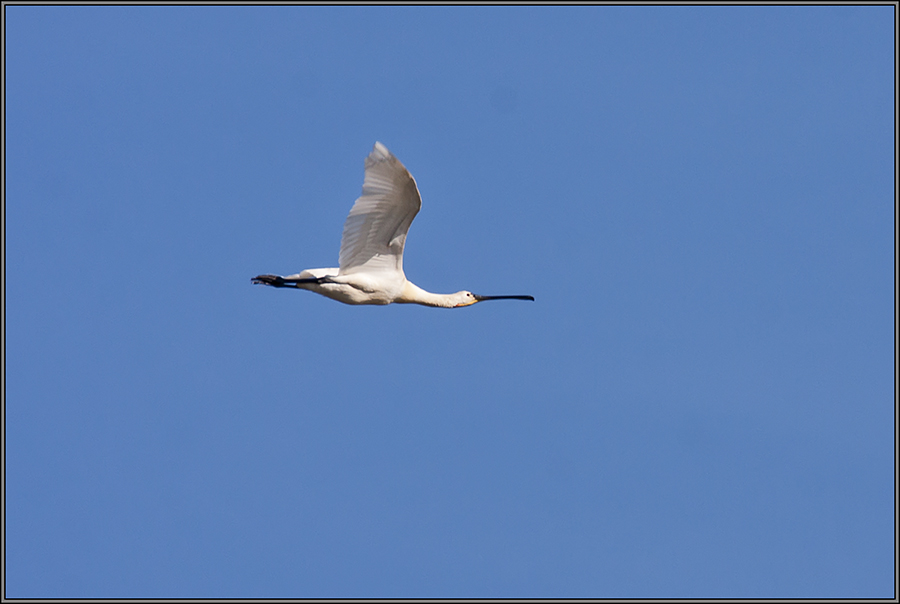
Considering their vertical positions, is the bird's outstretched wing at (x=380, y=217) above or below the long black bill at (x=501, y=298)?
below

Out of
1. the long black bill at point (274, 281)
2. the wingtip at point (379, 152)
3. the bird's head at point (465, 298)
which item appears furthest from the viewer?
the bird's head at point (465, 298)

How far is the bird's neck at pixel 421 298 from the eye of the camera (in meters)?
24.4

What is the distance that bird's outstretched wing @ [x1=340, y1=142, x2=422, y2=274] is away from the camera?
2178 cm

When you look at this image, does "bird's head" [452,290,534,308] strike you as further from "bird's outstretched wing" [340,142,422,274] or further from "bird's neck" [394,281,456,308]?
"bird's outstretched wing" [340,142,422,274]

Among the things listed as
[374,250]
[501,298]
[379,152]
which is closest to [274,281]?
[374,250]

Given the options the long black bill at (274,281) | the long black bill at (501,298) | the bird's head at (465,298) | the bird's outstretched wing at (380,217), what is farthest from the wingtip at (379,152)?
the long black bill at (501,298)

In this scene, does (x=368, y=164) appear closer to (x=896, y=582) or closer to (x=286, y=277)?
(x=286, y=277)

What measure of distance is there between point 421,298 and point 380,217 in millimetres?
2551

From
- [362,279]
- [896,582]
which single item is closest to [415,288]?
[362,279]

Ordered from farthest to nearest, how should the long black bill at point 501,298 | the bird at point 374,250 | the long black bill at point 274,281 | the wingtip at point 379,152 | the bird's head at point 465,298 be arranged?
the long black bill at point 501,298 < the bird's head at point 465,298 < the long black bill at point 274,281 < the bird at point 374,250 < the wingtip at point 379,152

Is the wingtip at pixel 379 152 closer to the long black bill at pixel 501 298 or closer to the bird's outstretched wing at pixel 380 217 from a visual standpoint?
the bird's outstretched wing at pixel 380 217

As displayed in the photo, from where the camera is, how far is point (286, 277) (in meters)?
23.7

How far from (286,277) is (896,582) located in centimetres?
1312

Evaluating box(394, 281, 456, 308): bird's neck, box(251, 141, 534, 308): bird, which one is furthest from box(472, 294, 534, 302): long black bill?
box(251, 141, 534, 308): bird
